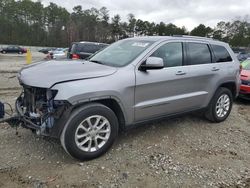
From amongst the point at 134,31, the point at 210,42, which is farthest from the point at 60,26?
the point at 210,42

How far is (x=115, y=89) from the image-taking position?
3.54 metres

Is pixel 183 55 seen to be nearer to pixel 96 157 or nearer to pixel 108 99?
pixel 108 99

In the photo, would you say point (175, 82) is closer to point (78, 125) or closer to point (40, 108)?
point (78, 125)

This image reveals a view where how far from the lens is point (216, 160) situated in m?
3.78

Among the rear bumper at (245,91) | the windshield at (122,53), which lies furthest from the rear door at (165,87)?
the rear bumper at (245,91)

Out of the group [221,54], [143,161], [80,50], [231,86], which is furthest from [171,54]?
[80,50]

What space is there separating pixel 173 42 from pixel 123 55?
3.02 ft

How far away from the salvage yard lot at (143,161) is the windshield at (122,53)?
4.32 ft

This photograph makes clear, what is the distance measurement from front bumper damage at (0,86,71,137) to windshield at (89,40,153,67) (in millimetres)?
1139

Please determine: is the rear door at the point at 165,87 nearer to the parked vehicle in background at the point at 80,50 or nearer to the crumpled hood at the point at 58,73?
the crumpled hood at the point at 58,73

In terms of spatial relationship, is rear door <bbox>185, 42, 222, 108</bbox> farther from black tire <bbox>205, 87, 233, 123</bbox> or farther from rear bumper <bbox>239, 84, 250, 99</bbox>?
rear bumper <bbox>239, 84, 250, 99</bbox>

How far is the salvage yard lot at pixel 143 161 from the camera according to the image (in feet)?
10.4

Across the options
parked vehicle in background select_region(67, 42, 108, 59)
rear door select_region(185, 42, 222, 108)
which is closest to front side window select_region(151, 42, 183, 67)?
rear door select_region(185, 42, 222, 108)

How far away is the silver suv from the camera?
325 cm
